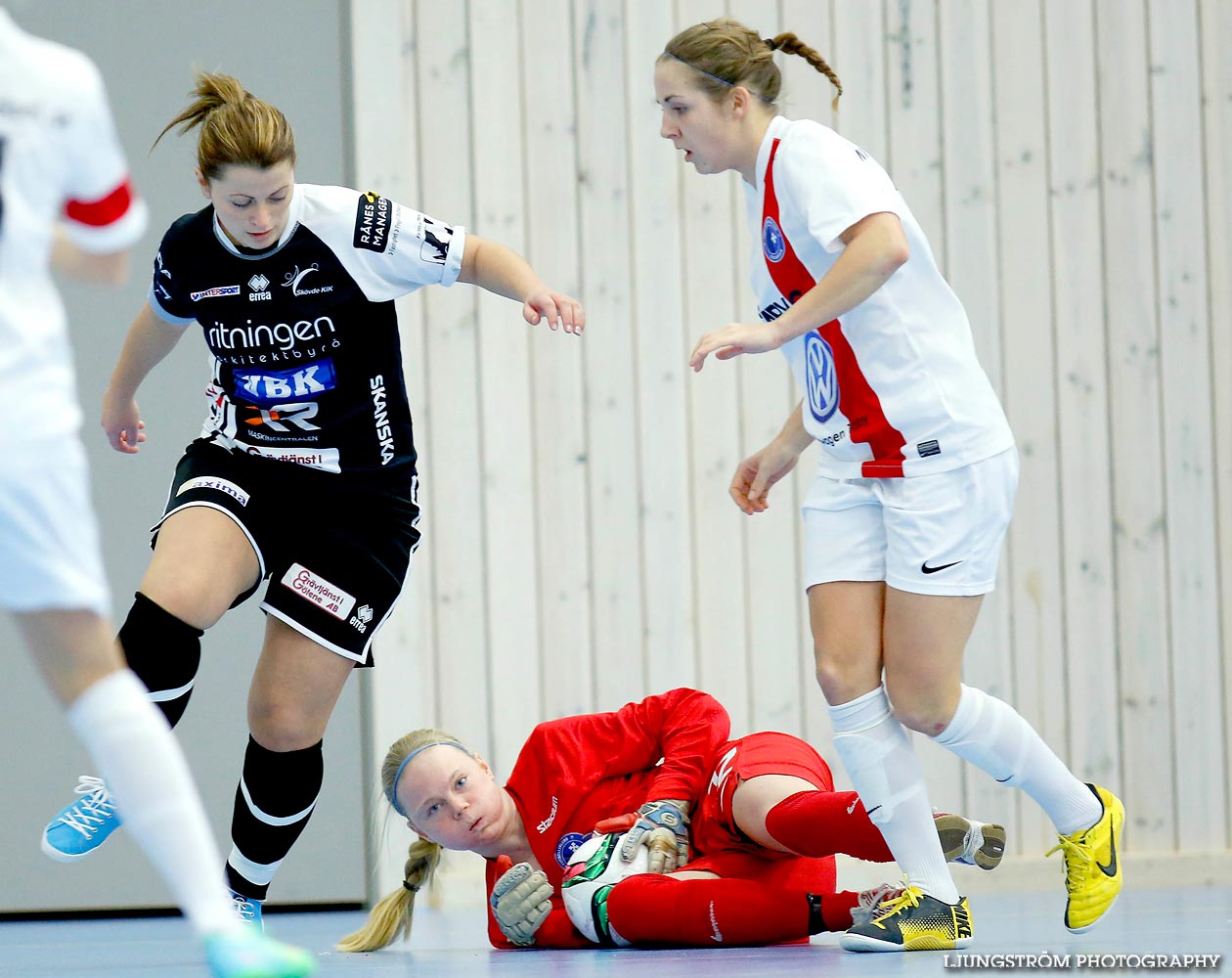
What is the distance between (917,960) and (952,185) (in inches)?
117

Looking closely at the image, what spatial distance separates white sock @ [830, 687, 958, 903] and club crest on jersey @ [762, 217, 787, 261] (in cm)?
79

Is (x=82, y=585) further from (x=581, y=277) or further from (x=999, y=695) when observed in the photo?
(x=999, y=695)

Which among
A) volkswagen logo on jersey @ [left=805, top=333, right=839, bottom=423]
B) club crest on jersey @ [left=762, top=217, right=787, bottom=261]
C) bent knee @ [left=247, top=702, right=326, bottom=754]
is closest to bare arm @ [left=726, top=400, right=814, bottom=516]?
volkswagen logo on jersey @ [left=805, top=333, right=839, bottom=423]

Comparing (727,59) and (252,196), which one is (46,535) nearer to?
(252,196)

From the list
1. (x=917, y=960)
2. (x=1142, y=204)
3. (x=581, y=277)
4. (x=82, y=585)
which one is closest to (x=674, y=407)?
(x=581, y=277)

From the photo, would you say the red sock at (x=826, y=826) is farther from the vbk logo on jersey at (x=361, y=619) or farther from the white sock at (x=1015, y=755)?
the vbk logo on jersey at (x=361, y=619)

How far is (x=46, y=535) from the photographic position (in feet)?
4.75

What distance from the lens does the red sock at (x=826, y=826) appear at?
260 centimetres

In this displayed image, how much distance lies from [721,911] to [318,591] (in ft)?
3.16

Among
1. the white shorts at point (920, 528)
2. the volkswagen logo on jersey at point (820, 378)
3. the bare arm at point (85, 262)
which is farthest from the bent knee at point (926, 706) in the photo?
the bare arm at point (85, 262)

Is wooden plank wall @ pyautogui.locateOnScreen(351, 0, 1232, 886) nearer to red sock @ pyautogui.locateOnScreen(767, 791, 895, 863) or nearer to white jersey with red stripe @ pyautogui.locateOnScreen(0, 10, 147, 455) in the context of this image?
red sock @ pyautogui.locateOnScreen(767, 791, 895, 863)

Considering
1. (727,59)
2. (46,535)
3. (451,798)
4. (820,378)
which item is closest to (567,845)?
(451,798)

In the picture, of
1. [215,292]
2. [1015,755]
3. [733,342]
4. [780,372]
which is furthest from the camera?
[780,372]

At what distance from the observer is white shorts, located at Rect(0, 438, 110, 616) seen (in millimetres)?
1429
